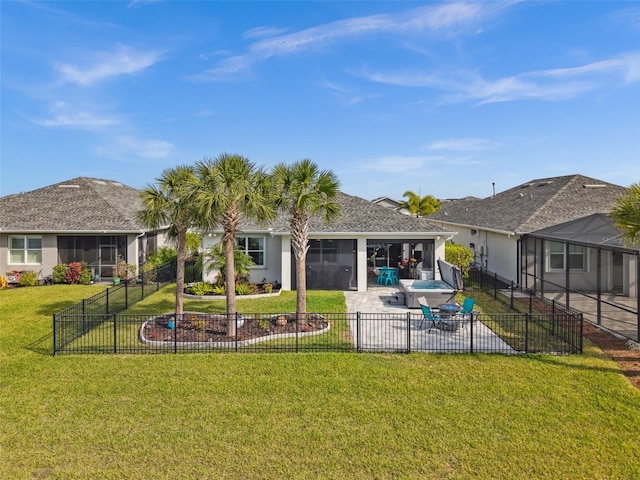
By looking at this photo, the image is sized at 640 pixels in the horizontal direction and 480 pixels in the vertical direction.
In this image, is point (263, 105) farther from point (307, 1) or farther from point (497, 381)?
point (497, 381)

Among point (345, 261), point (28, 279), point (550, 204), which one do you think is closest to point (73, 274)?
point (28, 279)

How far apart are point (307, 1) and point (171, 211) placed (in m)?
10.0

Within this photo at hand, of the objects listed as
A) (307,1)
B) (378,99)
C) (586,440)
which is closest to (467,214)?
(378,99)

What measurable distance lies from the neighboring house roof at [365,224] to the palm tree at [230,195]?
279 inches

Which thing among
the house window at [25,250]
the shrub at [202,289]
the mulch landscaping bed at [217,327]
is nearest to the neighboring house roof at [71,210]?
the house window at [25,250]

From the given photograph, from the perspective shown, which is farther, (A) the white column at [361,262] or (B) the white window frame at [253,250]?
(B) the white window frame at [253,250]

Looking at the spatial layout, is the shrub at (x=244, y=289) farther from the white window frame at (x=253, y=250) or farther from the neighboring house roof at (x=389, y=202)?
the neighboring house roof at (x=389, y=202)

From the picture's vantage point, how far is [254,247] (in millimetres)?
22359

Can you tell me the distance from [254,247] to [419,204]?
33546mm

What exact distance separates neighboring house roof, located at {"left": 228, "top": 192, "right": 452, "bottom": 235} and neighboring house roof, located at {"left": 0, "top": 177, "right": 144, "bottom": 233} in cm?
809

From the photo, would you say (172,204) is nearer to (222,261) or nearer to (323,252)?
(222,261)

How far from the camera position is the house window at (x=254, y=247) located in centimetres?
2228

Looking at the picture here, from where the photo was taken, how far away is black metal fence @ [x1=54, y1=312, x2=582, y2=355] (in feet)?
37.1

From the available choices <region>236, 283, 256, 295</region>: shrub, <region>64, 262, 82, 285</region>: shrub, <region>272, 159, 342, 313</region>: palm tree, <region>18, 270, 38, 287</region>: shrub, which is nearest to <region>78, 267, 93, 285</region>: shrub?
<region>64, 262, 82, 285</region>: shrub
